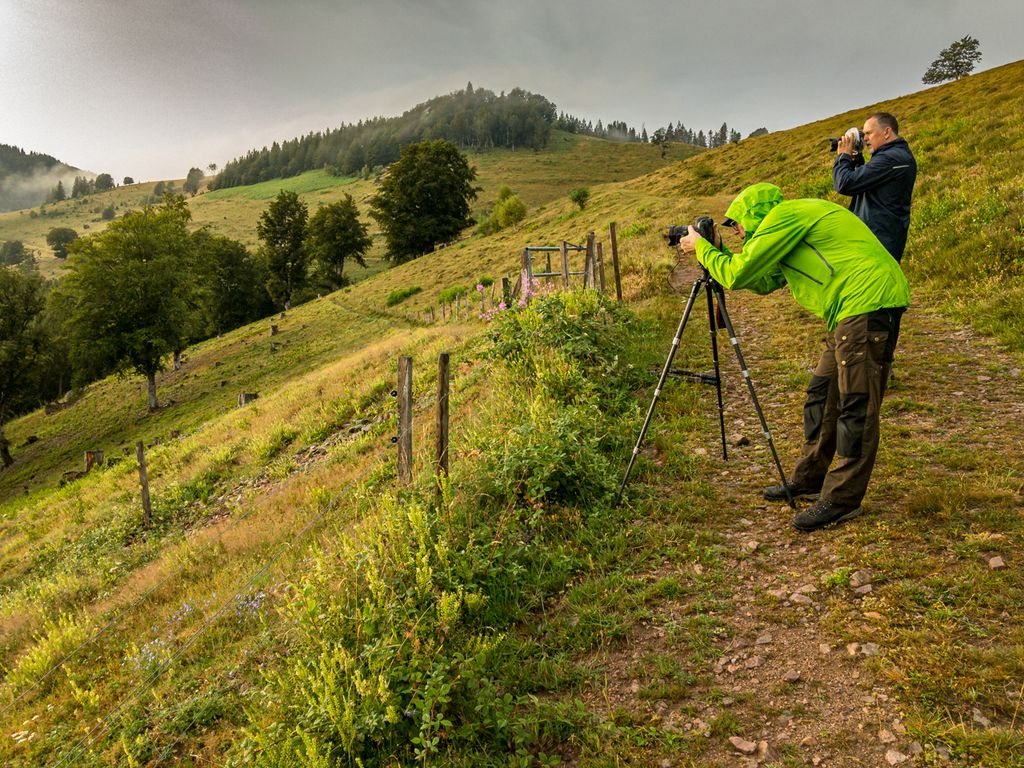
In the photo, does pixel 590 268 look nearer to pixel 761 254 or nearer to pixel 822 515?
pixel 761 254

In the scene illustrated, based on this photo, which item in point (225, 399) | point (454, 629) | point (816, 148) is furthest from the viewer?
point (816, 148)

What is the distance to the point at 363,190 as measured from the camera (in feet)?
428

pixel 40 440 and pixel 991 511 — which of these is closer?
pixel 991 511

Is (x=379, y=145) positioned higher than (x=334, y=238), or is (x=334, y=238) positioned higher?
(x=379, y=145)

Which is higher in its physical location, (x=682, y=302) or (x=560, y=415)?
(x=682, y=302)

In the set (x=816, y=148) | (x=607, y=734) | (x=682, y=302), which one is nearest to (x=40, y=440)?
(x=682, y=302)

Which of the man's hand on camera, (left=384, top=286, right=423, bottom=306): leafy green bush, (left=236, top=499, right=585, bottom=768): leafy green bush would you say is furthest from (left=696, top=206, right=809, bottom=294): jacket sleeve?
(left=384, top=286, right=423, bottom=306): leafy green bush

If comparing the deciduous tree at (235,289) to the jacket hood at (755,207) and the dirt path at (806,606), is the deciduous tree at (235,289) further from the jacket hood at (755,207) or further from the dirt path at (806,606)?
the dirt path at (806,606)

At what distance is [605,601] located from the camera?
434 cm

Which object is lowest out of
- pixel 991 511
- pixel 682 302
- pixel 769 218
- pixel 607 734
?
pixel 607 734

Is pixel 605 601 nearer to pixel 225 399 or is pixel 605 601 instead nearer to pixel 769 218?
pixel 769 218

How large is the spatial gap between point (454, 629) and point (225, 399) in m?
30.0

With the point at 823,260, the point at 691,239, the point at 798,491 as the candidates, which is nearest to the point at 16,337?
the point at 691,239

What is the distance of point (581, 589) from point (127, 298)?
3949 cm
